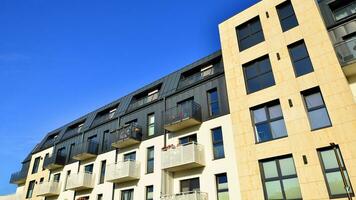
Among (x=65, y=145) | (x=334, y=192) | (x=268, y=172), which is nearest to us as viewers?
(x=334, y=192)

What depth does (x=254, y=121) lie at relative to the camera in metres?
14.5

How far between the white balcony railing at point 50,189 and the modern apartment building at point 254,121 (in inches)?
130

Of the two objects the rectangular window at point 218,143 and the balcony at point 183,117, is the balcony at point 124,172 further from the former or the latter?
the rectangular window at point 218,143

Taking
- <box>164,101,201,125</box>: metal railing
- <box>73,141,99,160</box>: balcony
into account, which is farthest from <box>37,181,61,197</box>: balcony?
<box>164,101,201,125</box>: metal railing

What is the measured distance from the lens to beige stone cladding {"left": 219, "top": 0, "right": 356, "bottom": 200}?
452 inches

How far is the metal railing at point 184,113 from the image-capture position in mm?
16859

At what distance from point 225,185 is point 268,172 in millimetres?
2651

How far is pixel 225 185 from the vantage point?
14.6 meters

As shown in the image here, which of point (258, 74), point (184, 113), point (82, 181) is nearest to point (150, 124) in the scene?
point (184, 113)

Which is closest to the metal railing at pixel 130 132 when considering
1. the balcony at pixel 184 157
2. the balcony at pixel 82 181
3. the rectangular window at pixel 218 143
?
the balcony at pixel 184 157

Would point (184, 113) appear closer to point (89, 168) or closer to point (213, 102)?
point (213, 102)

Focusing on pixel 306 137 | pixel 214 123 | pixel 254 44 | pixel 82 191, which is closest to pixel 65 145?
pixel 82 191

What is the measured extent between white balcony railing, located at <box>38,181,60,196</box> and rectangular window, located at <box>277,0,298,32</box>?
2326cm

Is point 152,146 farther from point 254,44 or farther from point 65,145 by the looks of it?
point 65,145
